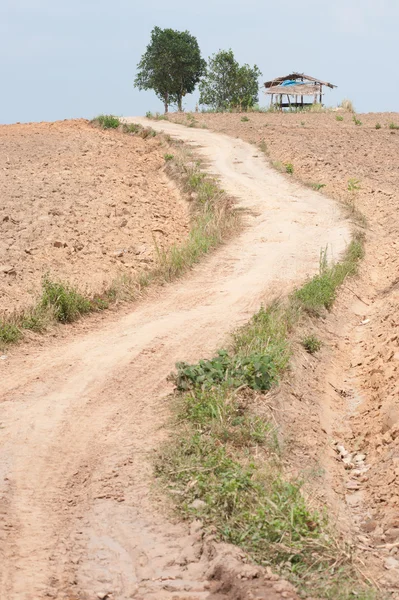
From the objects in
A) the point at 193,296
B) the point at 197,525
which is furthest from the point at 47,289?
the point at 197,525

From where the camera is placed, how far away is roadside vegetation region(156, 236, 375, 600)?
13.0 ft

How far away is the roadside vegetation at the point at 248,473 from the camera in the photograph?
3.97 m

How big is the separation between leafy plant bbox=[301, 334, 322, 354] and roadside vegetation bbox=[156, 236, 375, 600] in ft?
1.35

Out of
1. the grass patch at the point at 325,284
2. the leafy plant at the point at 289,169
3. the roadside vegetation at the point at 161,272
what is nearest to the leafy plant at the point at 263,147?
the leafy plant at the point at 289,169

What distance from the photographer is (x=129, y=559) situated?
13.2 feet

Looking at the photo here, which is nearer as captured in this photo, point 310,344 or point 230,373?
point 230,373

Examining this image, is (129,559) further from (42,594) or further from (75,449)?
(75,449)

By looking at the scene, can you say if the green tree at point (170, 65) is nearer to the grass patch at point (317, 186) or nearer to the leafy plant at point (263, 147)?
the leafy plant at point (263, 147)

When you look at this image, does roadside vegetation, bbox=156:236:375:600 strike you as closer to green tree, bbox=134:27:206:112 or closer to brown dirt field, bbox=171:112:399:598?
brown dirt field, bbox=171:112:399:598

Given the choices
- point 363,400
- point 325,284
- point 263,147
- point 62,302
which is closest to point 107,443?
point 363,400

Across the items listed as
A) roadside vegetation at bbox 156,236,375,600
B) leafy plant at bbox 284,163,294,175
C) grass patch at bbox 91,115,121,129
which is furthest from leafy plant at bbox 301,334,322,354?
grass patch at bbox 91,115,121,129

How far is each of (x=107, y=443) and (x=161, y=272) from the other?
476 cm

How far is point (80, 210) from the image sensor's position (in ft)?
42.2

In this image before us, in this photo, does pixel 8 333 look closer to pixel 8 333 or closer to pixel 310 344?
pixel 8 333
